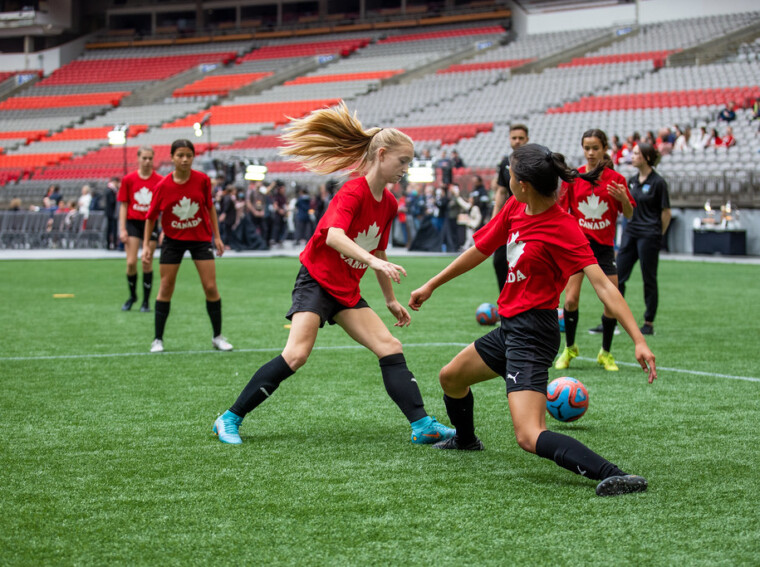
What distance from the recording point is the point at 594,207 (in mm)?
7875

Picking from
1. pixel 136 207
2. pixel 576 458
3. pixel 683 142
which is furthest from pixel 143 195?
pixel 683 142

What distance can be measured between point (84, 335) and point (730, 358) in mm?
6341

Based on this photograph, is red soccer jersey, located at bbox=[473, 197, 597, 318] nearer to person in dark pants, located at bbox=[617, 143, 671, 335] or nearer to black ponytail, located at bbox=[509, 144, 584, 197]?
black ponytail, located at bbox=[509, 144, 584, 197]

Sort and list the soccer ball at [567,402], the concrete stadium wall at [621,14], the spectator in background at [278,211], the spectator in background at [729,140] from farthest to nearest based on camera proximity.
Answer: the concrete stadium wall at [621,14]
the spectator in background at [278,211]
the spectator in background at [729,140]
the soccer ball at [567,402]

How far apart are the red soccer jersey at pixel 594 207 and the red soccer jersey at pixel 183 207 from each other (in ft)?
10.5

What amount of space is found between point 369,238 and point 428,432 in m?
1.12

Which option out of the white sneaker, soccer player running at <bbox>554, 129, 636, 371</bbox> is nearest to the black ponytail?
soccer player running at <bbox>554, 129, 636, 371</bbox>

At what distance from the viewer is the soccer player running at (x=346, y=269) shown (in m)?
4.93

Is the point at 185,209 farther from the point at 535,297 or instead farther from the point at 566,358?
the point at 535,297

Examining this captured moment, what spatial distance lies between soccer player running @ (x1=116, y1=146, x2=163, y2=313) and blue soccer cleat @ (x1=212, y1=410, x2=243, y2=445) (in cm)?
596

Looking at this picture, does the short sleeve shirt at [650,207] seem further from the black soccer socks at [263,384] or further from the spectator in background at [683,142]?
the spectator in background at [683,142]

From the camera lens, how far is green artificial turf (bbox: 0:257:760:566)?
3.31 meters

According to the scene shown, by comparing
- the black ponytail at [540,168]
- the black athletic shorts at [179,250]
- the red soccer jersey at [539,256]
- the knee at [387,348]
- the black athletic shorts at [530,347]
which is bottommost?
the knee at [387,348]

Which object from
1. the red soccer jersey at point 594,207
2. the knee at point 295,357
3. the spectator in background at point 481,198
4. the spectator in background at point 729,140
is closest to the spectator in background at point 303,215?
the spectator in background at point 481,198
